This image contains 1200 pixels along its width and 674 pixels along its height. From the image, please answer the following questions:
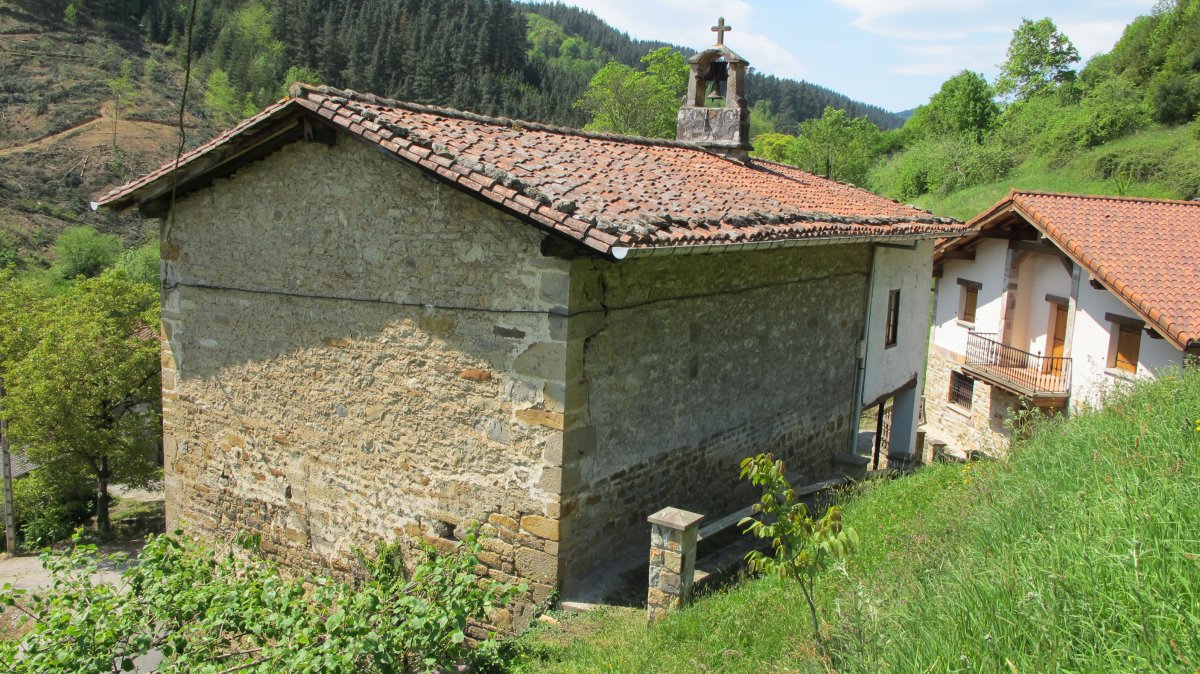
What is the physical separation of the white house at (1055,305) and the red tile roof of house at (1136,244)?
0.02m

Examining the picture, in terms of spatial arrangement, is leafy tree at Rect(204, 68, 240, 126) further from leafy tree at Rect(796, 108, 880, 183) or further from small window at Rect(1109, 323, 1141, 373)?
small window at Rect(1109, 323, 1141, 373)

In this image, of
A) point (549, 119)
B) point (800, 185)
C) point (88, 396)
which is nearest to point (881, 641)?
point (800, 185)

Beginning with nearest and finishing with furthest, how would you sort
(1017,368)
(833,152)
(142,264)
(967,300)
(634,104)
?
(1017,368) < (967,300) < (142,264) < (634,104) < (833,152)

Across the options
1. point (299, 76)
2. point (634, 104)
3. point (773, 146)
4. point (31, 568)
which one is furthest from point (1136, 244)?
point (299, 76)

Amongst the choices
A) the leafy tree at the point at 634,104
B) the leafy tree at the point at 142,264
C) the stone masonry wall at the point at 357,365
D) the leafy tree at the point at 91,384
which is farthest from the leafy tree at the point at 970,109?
the stone masonry wall at the point at 357,365

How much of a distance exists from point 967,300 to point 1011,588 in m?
18.3

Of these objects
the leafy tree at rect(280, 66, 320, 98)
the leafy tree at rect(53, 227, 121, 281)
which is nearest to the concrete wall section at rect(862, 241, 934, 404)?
the leafy tree at rect(53, 227, 121, 281)

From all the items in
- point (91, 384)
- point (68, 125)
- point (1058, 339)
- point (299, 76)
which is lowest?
point (91, 384)

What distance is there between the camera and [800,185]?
11250 millimetres

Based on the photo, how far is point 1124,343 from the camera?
589 inches

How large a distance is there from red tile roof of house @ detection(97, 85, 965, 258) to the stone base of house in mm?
9836

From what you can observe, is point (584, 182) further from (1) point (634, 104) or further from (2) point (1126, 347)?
(1) point (634, 104)

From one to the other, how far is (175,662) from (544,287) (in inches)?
134

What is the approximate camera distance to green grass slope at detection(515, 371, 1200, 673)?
279 cm
